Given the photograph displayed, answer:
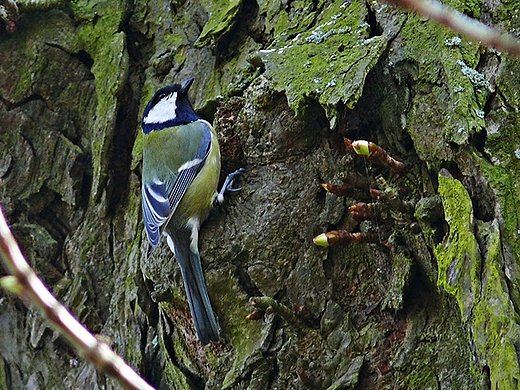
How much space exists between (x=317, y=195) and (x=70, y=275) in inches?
42.5

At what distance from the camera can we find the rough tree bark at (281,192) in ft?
5.14

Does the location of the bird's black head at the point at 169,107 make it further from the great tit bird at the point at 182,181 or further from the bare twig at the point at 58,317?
the bare twig at the point at 58,317

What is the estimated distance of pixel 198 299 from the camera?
190cm

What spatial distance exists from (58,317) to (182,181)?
6.50 feet

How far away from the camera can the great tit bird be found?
1904 millimetres

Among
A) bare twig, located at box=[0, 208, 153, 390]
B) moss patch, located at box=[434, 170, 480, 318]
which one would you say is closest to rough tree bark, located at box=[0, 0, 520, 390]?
moss patch, located at box=[434, 170, 480, 318]

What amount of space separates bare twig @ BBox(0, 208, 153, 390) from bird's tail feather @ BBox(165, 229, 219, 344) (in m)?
1.45

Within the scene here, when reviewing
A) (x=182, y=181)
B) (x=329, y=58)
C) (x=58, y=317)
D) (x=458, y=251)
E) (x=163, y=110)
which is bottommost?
(x=182, y=181)

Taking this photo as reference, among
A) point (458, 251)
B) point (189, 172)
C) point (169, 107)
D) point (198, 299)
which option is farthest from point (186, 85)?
point (458, 251)

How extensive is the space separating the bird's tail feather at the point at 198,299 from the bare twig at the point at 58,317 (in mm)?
1451

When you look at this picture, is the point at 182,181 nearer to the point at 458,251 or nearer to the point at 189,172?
the point at 189,172

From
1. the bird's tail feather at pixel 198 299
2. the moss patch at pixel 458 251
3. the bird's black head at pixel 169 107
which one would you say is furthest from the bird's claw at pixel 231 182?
the moss patch at pixel 458 251

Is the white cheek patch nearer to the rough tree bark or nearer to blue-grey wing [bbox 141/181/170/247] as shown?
the rough tree bark

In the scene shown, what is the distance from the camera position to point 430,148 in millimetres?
1653
